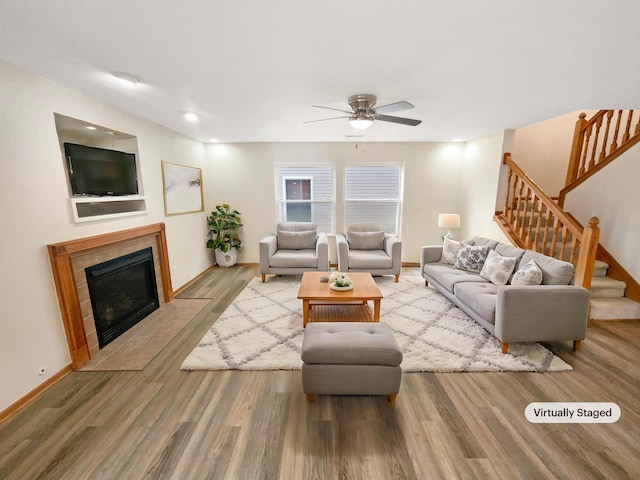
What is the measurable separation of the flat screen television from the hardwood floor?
1.67 metres

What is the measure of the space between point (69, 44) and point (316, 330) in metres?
2.50

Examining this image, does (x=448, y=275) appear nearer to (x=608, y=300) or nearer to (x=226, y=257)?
(x=608, y=300)

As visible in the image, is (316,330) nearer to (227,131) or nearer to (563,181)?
(227,131)

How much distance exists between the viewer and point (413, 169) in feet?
16.8

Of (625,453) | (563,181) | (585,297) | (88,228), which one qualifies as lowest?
(625,453)

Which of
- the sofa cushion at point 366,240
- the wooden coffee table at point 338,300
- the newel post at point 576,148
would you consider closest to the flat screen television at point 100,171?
the wooden coffee table at point 338,300

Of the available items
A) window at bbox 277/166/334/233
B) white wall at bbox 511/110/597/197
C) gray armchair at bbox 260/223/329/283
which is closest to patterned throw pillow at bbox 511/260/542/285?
gray armchair at bbox 260/223/329/283

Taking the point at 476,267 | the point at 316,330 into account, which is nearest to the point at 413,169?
the point at 476,267

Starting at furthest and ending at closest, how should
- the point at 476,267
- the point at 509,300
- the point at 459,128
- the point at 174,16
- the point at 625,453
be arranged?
the point at 459,128 → the point at 476,267 → the point at 509,300 → the point at 625,453 → the point at 174,16

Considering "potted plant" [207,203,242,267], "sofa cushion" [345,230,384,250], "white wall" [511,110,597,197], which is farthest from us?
"potted plant" [207,203,242,267]

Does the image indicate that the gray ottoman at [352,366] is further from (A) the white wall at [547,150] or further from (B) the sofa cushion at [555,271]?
(A) the white wall at [547,150]

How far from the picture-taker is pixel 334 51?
1705 mm

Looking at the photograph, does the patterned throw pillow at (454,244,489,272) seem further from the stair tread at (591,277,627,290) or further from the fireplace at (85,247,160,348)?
the fireplace at (85,247,160,348)

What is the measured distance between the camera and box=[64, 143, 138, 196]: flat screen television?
2.31 meters
